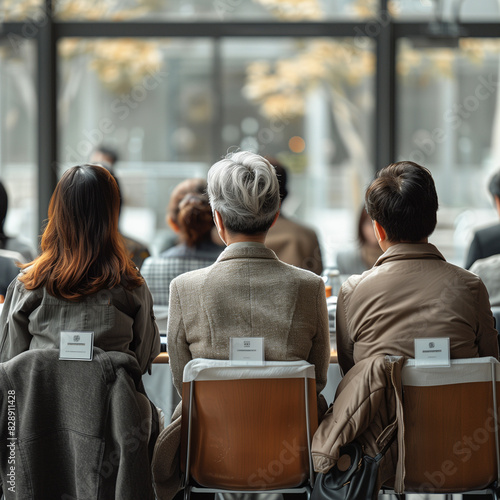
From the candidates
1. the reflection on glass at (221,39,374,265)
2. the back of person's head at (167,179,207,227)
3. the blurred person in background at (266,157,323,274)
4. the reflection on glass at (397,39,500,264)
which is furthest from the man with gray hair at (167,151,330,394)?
the reflection on glass at (397,39,500,264)

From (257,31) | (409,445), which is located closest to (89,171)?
(409,445)

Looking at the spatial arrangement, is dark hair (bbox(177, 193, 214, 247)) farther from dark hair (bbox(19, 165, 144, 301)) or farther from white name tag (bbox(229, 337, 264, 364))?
white name tag (bbox(229, 337, 264, 364))

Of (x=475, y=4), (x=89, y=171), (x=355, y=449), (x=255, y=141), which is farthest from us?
(x=255, y=141)

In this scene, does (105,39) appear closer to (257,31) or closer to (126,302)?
(257,31)

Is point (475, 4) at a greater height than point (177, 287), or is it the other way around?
point (475, 4)

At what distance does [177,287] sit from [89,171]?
42cm

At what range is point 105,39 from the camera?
5.35 m

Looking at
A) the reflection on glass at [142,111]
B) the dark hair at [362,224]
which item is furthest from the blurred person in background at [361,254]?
the reflection on glass at [142,111]

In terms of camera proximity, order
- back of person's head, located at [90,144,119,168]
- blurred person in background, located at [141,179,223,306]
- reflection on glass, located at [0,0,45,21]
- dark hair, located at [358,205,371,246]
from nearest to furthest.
→ blurred person in background, located at [141,179,223,306]
dark hair, located at [358,205,371,246]
back of person's head, located at [90,144,119,168]
reflection on glass, located at [0,0,45,21]

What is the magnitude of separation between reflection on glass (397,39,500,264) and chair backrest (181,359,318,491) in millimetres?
3754

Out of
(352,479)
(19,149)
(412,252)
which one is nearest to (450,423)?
(352,479)

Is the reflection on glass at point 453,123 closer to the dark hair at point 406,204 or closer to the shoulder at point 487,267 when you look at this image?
the shoulder at point 487,267

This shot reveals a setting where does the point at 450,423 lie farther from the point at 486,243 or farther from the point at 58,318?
the point at 486,243

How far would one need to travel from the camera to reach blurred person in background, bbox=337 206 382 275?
3832 mm
